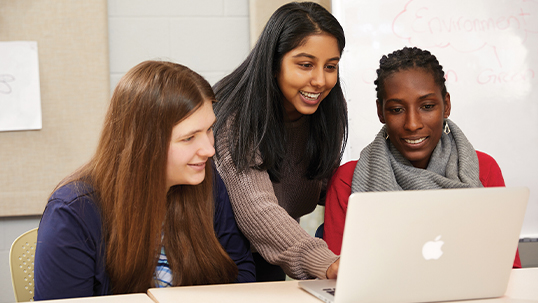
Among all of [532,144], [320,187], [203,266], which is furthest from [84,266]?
[532,144]

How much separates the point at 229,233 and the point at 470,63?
129 cm

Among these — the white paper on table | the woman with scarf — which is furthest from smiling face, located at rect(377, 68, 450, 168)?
the white paper on table

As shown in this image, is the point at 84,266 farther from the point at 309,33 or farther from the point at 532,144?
the point at 532,144

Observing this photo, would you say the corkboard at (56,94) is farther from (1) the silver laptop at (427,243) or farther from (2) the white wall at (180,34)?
(1) the silver laptop at (427,243)

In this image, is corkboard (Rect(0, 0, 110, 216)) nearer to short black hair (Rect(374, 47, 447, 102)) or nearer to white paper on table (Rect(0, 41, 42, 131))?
white paper on table (Rect(0, 41, 42, 131))

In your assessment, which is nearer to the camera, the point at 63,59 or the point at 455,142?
the point at 455,142

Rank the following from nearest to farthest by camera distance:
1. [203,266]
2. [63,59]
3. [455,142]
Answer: [203,266] → [455,142] → [63,59]

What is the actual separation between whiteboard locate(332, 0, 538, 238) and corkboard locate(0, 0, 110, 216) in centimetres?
96

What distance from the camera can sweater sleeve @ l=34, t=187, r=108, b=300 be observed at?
1060 mm

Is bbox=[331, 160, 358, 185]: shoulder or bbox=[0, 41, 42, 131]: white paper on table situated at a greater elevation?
bbox=[0, 41, 42, 131]: white paper on table

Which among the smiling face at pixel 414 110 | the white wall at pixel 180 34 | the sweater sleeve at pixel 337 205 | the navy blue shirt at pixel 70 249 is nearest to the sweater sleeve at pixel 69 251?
the navy blue shirt at pixel 70 249

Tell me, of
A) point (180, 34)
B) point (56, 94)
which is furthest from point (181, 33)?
point (56, 94)

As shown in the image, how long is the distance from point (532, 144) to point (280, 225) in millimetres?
1339

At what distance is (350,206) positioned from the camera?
2.62 ft
